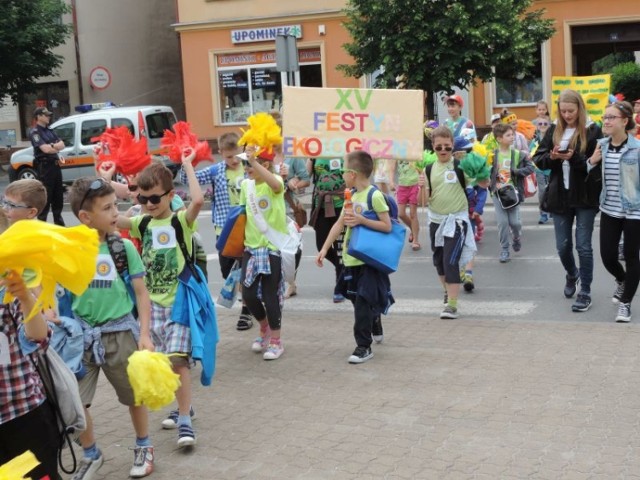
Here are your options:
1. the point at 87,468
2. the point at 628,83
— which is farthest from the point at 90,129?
the point at 87,468

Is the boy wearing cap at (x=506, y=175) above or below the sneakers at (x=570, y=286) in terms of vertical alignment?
above

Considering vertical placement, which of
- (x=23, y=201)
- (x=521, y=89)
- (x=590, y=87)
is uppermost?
(x=521, y=89)

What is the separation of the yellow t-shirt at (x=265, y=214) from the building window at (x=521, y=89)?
69.4 feet

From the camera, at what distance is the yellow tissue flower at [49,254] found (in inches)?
121

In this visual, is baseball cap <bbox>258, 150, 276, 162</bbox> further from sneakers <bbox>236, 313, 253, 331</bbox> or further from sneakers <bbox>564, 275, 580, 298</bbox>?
sneakers <bbox>564, 275, 580, 298</bbox>

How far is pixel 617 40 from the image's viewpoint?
86.5ft

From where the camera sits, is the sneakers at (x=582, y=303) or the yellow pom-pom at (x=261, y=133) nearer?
the yellow pom-pom at (x=261, y=133)

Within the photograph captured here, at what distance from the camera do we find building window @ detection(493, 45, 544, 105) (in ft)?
89.5

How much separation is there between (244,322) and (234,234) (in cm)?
144

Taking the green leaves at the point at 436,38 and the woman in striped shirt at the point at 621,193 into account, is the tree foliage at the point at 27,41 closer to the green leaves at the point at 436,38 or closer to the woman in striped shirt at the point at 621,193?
the green leaves at the point at 436,38

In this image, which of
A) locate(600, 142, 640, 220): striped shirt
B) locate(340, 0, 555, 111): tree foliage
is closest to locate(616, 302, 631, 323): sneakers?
locate(600, 142, 640, 220): striped shirt

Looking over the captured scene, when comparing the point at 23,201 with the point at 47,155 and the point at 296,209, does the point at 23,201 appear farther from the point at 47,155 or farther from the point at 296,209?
the point at 47,155

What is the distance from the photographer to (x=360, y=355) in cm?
707

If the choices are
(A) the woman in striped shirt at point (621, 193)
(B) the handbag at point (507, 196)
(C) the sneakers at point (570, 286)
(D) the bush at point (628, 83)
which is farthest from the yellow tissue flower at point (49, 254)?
(D) the bush at point (628, 83)
